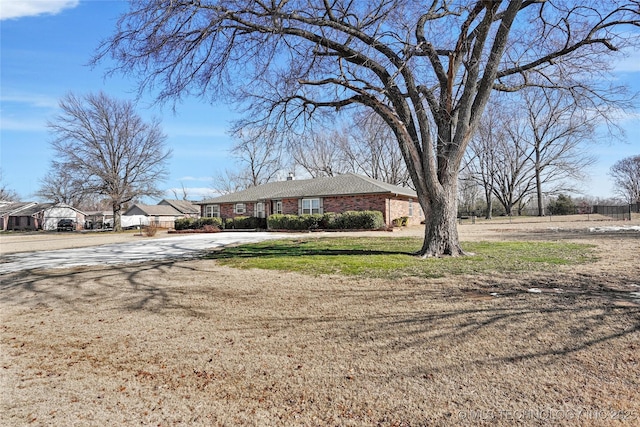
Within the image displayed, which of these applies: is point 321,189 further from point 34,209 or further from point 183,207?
point 34,209

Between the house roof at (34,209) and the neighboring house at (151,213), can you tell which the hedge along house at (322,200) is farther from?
the house roof at (34,209)

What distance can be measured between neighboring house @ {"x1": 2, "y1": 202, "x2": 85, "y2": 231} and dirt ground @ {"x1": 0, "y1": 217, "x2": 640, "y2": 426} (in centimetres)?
5553

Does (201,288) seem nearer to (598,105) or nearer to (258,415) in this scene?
(258,415)

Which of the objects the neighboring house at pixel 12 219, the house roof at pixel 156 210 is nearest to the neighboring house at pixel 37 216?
the neighboring house at pixel 12 219

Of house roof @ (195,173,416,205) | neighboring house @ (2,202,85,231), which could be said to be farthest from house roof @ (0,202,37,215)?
house roof @ (195,173,416,205)

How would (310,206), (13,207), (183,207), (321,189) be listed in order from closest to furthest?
(310,206), (321,189), (13,207), (183,207)

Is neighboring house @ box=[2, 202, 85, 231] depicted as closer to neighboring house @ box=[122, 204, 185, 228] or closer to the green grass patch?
neighboring house @ box=[122, 204, 185, 228]

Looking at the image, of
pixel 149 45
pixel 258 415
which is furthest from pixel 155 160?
pixel 258 415

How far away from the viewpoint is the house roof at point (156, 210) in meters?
56.9

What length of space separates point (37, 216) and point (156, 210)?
15.2 metres

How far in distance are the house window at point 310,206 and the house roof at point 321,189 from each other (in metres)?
0.45

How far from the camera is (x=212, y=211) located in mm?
32969

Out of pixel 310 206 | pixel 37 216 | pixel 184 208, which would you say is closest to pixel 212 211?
pixel 310 206

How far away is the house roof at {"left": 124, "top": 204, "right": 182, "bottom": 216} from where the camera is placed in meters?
56.9
